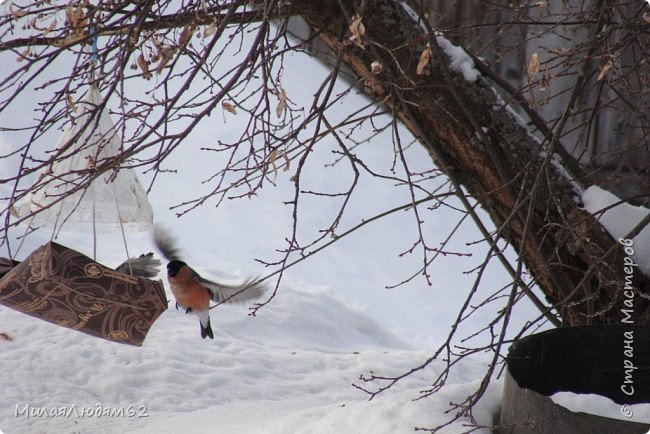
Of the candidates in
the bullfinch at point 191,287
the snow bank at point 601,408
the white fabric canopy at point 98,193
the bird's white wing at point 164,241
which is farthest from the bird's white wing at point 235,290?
the snow bank at point 601,408

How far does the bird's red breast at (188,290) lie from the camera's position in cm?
245

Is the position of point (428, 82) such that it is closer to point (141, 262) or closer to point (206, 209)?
point (141, 262)

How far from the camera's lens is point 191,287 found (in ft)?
8.30

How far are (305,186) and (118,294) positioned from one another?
4919 mm

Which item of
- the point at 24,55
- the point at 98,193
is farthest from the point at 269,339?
the point at 24,55

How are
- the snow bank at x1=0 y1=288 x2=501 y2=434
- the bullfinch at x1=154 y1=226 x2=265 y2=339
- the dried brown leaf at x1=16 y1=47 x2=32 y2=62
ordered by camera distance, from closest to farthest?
the dried brown leaf at x1=16 y1=47 x2=32 y2=62
the bullfinch at x1=154 y1=226 x2=265 y2=339
the snow bank at x1=0 y1=288 x2=501 y2=434

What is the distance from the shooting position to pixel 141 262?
2260 millimetres

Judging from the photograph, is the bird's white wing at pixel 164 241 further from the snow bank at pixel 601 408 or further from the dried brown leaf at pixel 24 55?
the snow bank at pixel 601 408

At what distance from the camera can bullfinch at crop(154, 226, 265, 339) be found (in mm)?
2438

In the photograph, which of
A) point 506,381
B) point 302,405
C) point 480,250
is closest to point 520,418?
point 506,381

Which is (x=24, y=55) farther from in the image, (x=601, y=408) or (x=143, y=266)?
(x=601, y=408)

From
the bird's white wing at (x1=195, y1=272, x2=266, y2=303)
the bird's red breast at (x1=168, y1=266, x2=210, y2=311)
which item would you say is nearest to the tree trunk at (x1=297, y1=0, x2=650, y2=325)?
the bird's white wing at (x1=195, y1=272, x2=266, y2=303)

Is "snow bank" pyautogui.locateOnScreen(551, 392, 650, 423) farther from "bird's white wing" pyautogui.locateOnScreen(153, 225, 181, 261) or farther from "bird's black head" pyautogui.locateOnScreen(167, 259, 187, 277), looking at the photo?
"bird's white wing" pyautogui.locateOnScreen(153, 225, 181, 261)

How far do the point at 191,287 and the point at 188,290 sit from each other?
2cm
